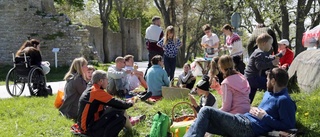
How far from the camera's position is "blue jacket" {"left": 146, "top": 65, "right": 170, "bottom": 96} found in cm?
864

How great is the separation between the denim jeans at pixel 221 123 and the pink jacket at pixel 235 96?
0.47m

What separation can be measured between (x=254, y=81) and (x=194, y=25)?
32678mm

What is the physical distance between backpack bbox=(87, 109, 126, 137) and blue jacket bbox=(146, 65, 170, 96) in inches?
105

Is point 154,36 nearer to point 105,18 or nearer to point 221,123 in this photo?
point 221,123

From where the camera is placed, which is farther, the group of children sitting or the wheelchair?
the wheelchair

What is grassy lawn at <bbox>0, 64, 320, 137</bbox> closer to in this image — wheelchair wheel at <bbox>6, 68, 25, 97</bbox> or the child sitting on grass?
wheelchair wheel at <bbox>6, 68, 25, 97</bbox>

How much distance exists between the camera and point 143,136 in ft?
20.5

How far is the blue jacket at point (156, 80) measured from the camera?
864 cm

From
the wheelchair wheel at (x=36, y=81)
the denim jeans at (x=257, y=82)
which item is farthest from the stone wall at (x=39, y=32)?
the denim jeans at (x=257, y=82)

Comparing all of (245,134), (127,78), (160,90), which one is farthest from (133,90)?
(245,134)

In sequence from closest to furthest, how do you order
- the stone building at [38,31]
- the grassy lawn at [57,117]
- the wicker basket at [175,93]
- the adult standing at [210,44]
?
the grassy lawn at [57,117] < the wicker basket at [175,93] < the adult standing at [210,44] < the stone building at [38,31]

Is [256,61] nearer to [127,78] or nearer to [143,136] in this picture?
[143,136]

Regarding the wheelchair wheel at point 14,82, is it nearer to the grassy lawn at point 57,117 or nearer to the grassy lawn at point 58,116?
the grassy lawn at point 58,116

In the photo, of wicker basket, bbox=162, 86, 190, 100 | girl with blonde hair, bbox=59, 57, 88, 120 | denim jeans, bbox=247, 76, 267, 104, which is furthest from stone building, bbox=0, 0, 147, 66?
denim jeans, bbox=247, 76, 267, 104
